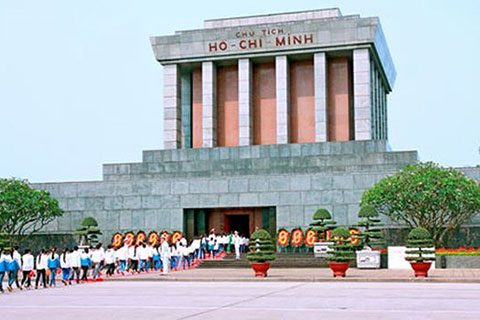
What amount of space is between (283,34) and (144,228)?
1269 cm

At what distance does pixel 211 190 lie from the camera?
37.4 m

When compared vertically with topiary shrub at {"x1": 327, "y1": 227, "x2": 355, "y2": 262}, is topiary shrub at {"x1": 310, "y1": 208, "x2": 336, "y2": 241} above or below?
above

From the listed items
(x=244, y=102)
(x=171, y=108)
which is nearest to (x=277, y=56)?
(x=244, y=102)

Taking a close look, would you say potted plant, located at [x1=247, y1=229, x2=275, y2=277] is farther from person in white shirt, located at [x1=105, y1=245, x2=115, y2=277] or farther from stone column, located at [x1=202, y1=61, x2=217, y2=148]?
stone column, located at [x1=202, y1=61, x2=217, y2=148]

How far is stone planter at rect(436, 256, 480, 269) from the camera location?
96.5ft

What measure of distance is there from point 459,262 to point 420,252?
481 centimetres

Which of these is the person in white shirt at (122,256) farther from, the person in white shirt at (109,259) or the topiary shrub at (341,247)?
the topiary shrub at (341,247)

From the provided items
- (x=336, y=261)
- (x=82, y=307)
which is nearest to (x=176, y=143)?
(x=336, y=261)

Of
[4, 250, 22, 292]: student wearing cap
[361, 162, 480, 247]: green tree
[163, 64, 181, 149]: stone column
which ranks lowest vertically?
[4, 250, 22, 292]: student wearing cap

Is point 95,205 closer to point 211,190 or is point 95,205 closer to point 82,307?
point 211,190

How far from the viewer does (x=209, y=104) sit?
43.0 meters

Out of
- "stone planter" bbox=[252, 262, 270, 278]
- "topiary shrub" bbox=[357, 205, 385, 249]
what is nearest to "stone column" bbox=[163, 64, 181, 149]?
"topiary shrub" bbox=[357, 205, 385, 249]

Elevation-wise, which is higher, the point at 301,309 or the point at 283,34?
the point at 283,34

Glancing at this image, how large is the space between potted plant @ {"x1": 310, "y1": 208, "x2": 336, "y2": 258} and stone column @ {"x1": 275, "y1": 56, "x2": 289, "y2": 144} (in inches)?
341
